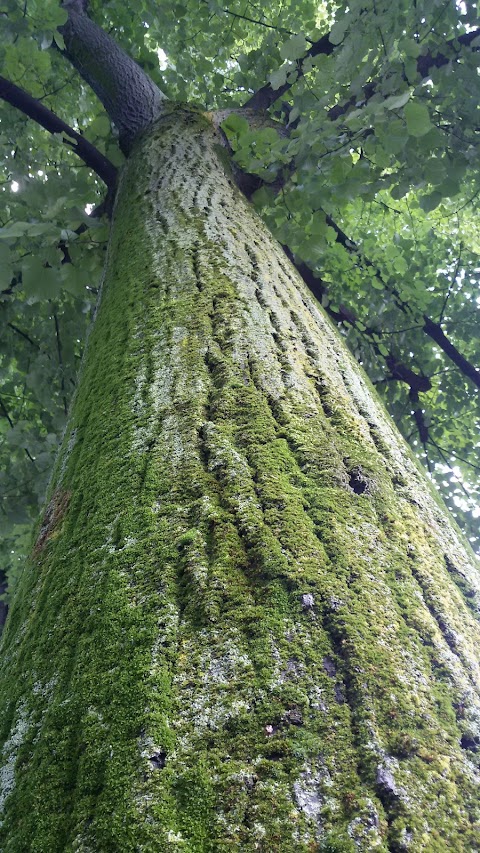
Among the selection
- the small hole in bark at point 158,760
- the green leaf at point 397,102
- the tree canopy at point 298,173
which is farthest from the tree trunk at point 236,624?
the tree canopy at point 298,173

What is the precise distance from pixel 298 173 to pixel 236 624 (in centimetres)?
219

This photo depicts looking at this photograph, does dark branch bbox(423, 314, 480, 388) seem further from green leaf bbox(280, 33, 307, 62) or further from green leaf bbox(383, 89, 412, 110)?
green leaf bbox(383, 89, 412, 110)

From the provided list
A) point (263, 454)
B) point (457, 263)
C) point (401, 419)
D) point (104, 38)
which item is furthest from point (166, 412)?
point (457, 263)

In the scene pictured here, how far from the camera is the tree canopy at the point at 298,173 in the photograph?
226cm

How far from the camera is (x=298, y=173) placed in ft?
7.98

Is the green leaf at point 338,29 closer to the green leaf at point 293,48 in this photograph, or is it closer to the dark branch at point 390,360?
the green leaf at point 293,48

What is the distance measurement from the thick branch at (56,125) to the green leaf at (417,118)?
5.82ft

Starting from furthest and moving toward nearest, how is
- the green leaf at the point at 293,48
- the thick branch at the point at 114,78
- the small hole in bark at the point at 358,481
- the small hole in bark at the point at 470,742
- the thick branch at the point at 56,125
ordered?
the thick branch at the point at 114,78 < the thick branch at the point at 56,125 < the green leaf at the point at 293,48 < the small hole in bark at the point at 358,481 < the small hole in bark at the point at 470,742

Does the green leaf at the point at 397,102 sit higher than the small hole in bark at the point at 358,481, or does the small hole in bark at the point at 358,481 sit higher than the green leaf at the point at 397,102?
the green leaf at the point at 397,102

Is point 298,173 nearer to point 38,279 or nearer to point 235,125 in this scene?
point 235,125

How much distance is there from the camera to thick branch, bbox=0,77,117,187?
2914 millimetres

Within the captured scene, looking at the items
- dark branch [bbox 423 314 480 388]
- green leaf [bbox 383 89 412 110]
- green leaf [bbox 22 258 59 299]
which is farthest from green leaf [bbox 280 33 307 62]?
dark branch [bbox 423 314 480 388]

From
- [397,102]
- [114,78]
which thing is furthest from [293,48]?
[114,78]

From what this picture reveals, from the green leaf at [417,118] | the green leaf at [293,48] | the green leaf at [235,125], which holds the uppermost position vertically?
the green leaf at [235,125]
